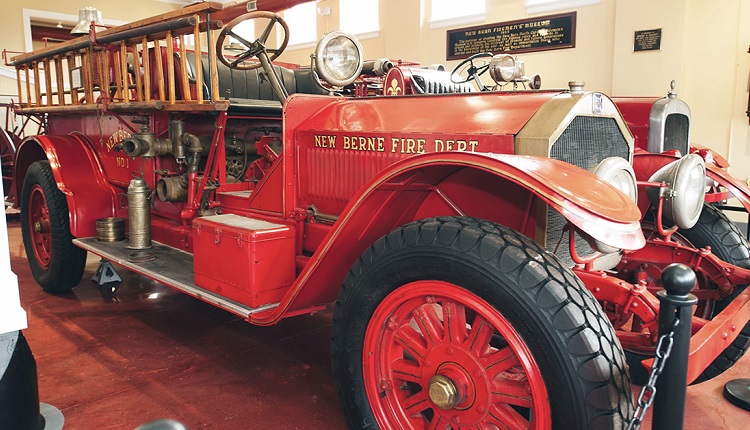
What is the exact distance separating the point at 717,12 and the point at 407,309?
21.2 feet

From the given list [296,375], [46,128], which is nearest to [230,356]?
[296,375]

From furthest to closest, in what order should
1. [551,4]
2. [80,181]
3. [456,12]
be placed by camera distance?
[456,12], [551,4], [80,181]

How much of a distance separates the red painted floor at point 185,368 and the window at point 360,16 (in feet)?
26.1

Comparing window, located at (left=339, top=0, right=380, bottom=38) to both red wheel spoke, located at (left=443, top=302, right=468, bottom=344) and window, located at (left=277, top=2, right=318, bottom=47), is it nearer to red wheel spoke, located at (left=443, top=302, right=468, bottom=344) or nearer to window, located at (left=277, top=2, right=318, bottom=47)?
window, located at (left=277, top=2, right=318, bottom=47)

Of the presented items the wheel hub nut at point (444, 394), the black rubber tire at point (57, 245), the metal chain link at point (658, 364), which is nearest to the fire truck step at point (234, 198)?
the black rubber tire at point (57, 245)

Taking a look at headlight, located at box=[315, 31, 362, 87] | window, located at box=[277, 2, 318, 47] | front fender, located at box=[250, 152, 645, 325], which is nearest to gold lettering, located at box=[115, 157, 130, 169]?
headlight, located at box=[315, 31, 362, 87]

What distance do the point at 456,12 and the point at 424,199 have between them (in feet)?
25.1

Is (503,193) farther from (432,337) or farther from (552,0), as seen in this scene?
(552,0)

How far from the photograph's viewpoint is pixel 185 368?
2885 mm

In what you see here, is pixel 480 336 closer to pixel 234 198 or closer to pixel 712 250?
pixel 712 250

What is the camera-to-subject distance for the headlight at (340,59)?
2.78 m

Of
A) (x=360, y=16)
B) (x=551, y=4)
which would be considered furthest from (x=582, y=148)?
(x=360, y=16)

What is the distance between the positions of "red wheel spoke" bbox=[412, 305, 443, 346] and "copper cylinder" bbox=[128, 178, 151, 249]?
2.35 metres

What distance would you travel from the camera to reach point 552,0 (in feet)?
25.7
